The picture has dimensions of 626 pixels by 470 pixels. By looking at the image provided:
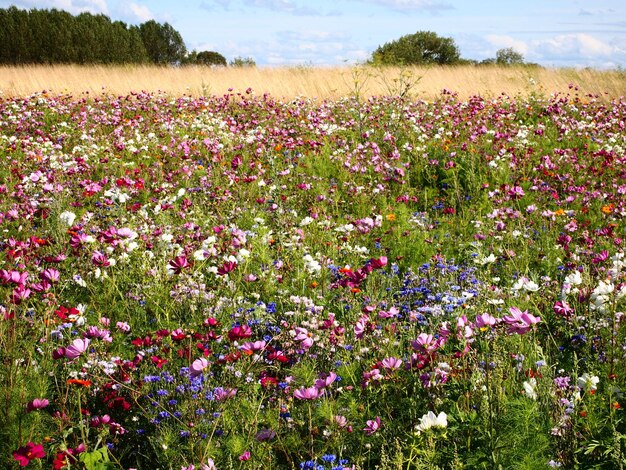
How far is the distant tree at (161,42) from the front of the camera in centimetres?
4619

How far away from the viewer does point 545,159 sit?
7.40 meters

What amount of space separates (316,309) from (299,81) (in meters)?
13.9

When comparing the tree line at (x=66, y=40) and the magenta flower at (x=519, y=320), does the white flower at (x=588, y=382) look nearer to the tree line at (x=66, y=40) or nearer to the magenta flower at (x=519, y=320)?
the magenta flower at (x=519, y=320)

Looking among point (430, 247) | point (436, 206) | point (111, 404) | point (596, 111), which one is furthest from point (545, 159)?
point (111, 404)

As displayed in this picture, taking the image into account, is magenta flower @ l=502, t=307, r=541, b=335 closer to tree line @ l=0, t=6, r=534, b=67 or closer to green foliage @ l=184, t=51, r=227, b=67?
tree line @ l=0, t=6, r=534, b=67

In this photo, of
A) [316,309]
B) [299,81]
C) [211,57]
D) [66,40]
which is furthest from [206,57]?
[316,309]

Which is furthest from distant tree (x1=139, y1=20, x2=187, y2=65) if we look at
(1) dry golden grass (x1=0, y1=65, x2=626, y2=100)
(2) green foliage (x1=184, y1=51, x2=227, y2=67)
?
(1) dry golden grass (x1=0, y1=65, x2=626, y2=100)

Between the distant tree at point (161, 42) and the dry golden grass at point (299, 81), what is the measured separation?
2970 centimetres

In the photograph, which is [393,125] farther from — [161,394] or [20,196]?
[161,394]

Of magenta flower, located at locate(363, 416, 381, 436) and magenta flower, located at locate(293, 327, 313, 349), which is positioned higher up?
magenta flower, located at locate(293, 327, 313, 349)

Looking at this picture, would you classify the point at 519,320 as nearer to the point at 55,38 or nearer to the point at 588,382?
the point at 588,382

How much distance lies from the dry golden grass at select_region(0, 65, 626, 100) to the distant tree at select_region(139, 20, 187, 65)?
1169 inches

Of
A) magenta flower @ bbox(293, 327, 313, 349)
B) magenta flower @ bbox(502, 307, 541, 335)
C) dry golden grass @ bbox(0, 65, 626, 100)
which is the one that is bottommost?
magenta flower @ bbox(293, 327, 313, 349)

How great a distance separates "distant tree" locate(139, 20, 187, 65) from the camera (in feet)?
152
